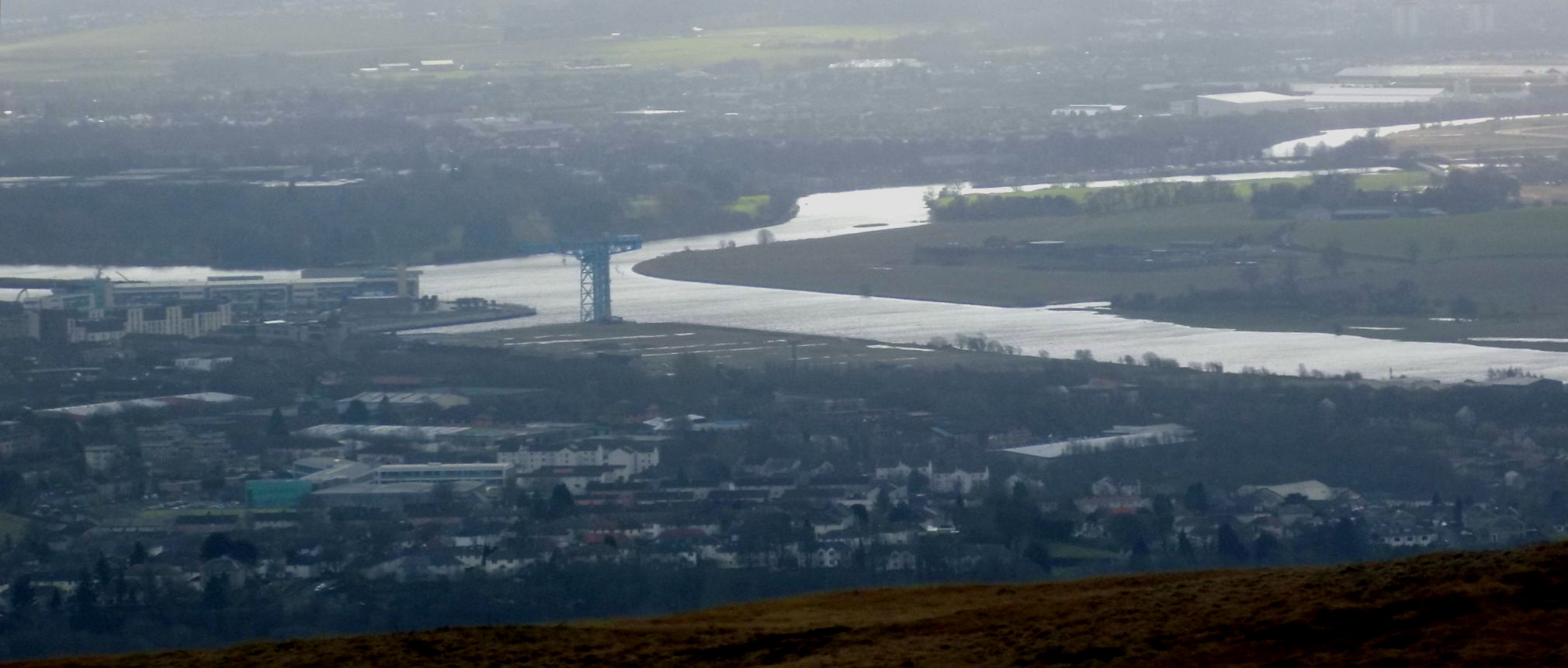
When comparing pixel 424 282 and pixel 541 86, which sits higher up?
pixel 541 86

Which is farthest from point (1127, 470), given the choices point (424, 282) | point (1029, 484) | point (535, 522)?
point (424, 282)

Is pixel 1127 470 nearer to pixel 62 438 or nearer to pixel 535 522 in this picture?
pixel 535 522

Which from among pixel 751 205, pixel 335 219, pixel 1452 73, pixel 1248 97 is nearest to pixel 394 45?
pixel 751 205

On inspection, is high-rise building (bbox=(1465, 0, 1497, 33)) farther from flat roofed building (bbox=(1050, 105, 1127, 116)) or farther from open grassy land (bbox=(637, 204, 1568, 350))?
open grassy land (bbox=(637, 204, 1568, 350))

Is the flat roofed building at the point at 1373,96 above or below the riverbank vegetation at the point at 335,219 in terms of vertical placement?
above

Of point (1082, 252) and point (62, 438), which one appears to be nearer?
point (62, 438)

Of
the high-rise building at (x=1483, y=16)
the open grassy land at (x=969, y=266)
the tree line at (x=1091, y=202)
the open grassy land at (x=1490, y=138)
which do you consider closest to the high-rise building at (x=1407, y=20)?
the high-rise building at (x=1483, y=16)

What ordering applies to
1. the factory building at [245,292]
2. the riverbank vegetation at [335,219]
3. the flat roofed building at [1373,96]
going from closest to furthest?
the factory building at [245,292]
the riverbank vegetation at [335,219]
the flat roofed building at [1373,96]

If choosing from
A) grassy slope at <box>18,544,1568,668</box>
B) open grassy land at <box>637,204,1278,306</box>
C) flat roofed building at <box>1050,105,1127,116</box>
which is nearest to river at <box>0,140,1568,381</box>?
open grassy land at <box>637,204,1278,306</box>

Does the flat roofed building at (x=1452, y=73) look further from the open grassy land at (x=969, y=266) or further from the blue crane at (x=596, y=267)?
the blue crane at (x=596, y=267)
